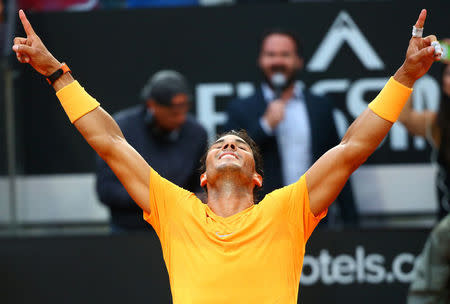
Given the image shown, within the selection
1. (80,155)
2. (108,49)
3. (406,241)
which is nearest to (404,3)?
(406,241)

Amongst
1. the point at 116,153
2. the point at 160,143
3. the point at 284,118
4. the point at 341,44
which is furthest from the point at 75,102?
the point at 341,44

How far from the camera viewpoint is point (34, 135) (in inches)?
249

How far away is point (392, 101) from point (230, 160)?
799 millimetres

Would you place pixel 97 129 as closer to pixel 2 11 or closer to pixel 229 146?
pixel 229 146

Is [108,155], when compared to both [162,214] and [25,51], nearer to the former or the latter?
[162,214]

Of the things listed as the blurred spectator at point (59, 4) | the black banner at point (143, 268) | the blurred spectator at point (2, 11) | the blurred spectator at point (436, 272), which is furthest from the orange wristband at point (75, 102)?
the blurred spectator at point (59, 4)

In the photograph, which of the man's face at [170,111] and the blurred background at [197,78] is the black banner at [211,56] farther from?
the man's face at [170,111]

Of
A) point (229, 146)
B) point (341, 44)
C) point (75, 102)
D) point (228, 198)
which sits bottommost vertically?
point (228, 198)

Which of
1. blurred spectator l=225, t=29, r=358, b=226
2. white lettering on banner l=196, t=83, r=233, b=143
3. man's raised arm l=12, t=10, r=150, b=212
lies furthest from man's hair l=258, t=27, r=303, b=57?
man's raised arm l=12, t=10, r=150, b=212

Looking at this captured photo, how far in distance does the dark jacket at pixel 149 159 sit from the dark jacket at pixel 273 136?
300 mm

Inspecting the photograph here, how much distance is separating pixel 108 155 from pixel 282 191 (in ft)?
2.71

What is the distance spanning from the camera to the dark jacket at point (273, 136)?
564cm

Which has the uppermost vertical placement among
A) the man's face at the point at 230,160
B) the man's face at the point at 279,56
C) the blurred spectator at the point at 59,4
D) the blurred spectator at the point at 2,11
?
the blurred spectator at the point at 59,4

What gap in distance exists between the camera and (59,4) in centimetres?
658
